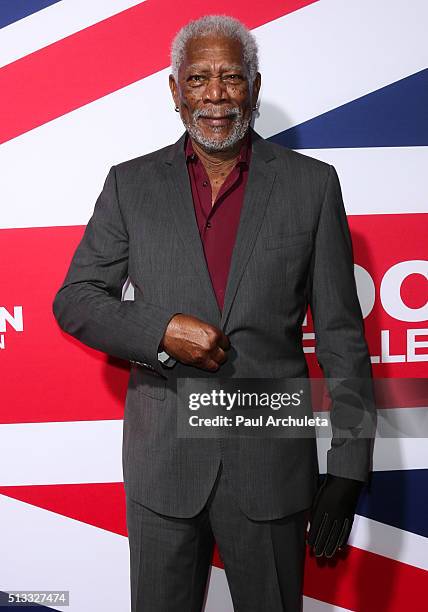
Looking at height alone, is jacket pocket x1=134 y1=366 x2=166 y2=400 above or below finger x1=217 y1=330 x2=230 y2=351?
below

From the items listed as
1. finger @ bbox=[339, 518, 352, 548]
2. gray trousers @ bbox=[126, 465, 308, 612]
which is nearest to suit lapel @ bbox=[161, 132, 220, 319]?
gray trousers @ bbox=[126, 465, 308, 612]

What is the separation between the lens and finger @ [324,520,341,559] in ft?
4.35

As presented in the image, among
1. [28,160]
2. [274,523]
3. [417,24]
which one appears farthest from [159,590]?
[417,24]

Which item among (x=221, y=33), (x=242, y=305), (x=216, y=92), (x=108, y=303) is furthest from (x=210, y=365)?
(x=221, y=33)

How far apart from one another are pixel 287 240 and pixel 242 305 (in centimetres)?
15

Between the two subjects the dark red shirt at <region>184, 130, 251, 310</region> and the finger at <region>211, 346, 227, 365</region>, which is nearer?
the finger at <region>211, 346, 227, 365</region>

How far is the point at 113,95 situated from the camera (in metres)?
1.72

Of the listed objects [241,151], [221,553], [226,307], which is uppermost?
[241,151]

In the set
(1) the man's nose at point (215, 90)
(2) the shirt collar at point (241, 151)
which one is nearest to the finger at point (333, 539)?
(2) the shirt collar at point (241, 151)

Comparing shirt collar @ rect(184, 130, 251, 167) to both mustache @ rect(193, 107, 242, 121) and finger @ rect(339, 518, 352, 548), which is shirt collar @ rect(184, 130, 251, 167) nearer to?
mustache @ rect(193, 107, 242, 121)

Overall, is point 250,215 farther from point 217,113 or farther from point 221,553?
point 221,553

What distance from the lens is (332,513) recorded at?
4.33ft

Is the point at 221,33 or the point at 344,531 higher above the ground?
the point at 221,33

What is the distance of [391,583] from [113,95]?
1487 millimetres
